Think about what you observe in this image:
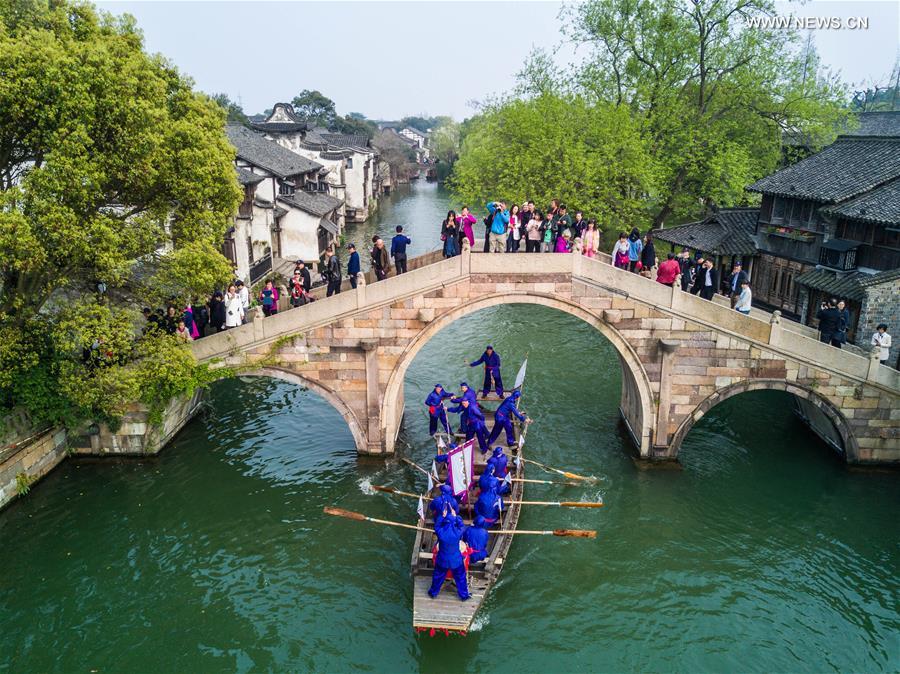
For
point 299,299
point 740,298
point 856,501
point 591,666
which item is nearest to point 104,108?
point 299,299

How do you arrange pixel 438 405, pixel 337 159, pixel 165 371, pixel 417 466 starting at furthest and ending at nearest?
pixel 337 159, pixel 438 405, pixel 417 466, pixel 165 371

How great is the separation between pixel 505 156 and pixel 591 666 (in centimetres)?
3139

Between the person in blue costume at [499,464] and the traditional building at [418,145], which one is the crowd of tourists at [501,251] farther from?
the traditional building at [418,145]

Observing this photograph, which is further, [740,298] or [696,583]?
A: [740,298]

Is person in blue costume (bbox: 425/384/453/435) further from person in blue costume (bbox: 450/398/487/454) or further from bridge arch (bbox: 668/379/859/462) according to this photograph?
bridge arch (bbox: 668/379/859/462)

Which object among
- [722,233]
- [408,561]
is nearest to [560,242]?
[408,561]

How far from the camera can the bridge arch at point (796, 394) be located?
21.8 metres

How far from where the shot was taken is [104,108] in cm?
1720

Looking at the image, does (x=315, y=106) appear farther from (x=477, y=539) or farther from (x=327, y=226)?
(x=477, y=539)

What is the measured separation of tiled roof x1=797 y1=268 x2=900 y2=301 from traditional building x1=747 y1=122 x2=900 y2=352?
0.12ft

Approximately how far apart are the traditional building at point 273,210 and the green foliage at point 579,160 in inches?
565

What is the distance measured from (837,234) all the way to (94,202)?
2929cm

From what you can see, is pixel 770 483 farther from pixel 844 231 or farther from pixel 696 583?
pixel 844 231

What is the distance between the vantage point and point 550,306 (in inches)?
889
